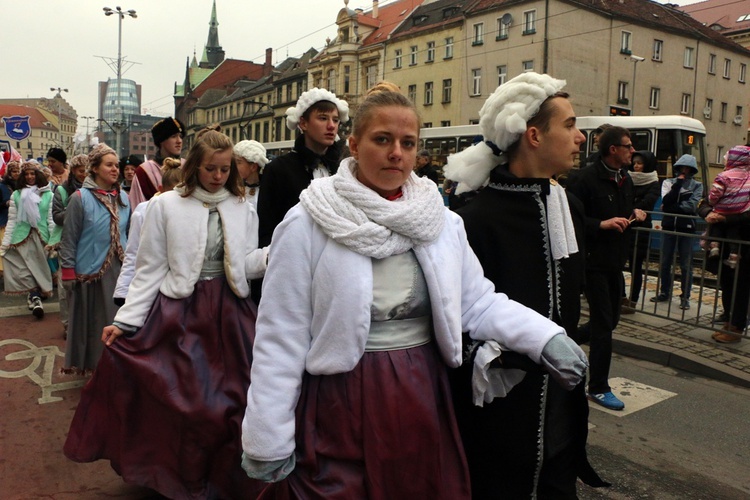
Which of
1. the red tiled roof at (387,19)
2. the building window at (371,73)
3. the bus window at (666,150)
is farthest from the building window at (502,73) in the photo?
the bus window at (666,150)

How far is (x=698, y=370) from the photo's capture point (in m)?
6.15

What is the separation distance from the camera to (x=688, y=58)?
147 ft

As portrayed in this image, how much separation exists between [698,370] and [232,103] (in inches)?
→ 3451

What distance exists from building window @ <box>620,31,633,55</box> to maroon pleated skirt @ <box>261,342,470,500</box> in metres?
44.0

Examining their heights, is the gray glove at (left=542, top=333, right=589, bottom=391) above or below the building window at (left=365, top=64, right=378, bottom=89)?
below

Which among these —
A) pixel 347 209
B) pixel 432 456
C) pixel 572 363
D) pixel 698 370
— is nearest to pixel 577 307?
pixel 572 363

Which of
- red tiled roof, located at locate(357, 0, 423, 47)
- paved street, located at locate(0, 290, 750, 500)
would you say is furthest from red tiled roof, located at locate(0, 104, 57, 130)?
paved street, located at locate(0, 290, 750, 500)

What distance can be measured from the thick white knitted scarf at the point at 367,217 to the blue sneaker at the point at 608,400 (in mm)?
3700

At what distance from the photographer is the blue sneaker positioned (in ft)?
16.7

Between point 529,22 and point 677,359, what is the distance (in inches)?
1444

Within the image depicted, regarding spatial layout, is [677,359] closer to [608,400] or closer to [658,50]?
[608,400]

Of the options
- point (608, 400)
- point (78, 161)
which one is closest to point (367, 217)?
point (608, 400)

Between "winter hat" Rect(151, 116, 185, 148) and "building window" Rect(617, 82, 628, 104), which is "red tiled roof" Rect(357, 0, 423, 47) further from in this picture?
"winter hat" Rect(151, 116, 185, 148)

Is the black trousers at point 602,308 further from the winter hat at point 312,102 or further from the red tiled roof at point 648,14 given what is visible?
the red tiled roof at point 648,14
